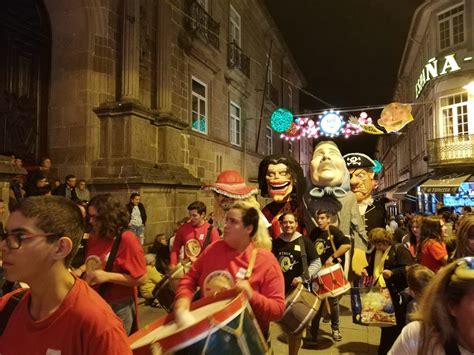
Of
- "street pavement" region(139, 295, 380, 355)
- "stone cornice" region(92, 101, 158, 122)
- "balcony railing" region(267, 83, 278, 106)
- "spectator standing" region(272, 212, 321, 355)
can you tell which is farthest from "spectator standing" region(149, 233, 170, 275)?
"balcony railing" region(267, 83, 278, 106)

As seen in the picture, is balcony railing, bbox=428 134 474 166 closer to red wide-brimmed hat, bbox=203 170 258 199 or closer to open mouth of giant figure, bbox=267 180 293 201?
open mouth of giant figure, bbox=267 180 293 201

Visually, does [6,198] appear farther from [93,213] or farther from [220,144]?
[220,144]

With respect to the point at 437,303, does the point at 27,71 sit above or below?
above

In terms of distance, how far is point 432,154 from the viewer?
20453mm

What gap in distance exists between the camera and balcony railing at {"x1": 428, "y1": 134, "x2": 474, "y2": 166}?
744 inches

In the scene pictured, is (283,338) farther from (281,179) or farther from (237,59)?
(237,59)

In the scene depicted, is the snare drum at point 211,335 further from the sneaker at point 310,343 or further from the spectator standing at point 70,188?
the spectator standing at point 70,188

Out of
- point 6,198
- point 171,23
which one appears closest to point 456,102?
point 171,23

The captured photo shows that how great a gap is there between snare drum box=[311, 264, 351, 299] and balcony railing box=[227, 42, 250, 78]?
12908 millimetres

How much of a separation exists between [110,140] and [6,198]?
132 inches

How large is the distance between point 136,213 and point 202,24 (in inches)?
323

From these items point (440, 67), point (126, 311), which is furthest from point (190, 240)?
point (440, 67)

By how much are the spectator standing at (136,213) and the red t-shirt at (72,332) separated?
6.69m

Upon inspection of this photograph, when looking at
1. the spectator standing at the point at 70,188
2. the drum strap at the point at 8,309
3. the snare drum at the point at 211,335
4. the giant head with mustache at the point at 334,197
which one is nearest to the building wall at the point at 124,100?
the spectator standing at the point at 70,188
